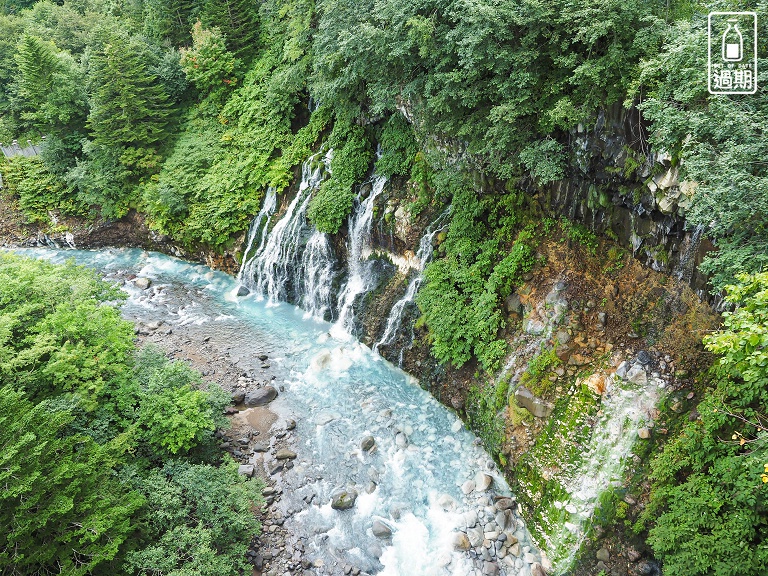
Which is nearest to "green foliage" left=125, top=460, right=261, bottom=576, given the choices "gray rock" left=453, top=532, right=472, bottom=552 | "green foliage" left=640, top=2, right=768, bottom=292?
"gray rock" left=453, top=532, right=472, bottom=552

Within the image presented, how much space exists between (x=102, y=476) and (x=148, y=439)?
65.4 inches

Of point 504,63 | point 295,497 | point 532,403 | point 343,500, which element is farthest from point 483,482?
point 504,63

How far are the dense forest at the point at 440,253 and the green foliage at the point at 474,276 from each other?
5cm

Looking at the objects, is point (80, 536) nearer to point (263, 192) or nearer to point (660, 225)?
point (660, 225)

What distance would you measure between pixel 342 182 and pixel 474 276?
6.56 meters

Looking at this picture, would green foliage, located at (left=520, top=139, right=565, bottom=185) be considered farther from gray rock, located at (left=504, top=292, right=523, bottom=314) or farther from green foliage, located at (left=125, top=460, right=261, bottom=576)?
green foliage, located at (left=125, top=460, right=261, bottom=576)

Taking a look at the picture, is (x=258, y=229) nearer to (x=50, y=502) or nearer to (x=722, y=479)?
(x=50, y=502)

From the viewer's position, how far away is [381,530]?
9305mm

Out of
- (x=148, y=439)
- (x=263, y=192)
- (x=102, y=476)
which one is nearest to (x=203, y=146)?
(x=263, y=192)

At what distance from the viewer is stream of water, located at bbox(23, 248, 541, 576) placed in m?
9.08

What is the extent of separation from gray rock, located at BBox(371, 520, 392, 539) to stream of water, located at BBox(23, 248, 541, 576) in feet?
0.36

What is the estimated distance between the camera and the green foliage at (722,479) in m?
5.85

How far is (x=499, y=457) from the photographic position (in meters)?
10.2

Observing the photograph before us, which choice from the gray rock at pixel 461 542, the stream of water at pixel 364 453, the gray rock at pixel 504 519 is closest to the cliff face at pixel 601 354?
the gray rock at pixel 504 519
